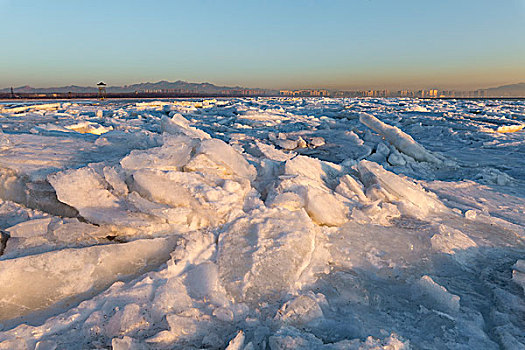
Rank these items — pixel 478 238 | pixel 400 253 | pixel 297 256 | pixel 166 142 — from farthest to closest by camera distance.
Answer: pixel 166 142
pixel 478 238
pixel 400 253
pixel 297 256

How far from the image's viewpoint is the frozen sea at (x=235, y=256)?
143 centimetres

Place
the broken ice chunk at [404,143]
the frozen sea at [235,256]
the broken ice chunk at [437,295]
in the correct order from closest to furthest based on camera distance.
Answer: the frozen sea at [235,256] → the broken ice chunk at [437,295] → the broken ice chunk at [404,143]

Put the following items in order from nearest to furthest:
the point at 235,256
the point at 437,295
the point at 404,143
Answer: the point at 437,295 < the point at 235,256 < the point at 404,143

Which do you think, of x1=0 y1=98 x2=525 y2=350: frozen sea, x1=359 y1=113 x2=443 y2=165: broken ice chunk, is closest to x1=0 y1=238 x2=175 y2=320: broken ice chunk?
x1=0 y1=98 x2=525 y2=350: frozen sea

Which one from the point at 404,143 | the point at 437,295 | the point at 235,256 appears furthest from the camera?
the point at 404,143

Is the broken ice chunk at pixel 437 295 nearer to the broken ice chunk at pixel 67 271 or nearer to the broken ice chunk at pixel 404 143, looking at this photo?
the broken ice chunk at pixel 67 271

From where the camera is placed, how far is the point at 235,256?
191 centimetres

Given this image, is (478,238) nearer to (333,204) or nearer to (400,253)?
(400,253)

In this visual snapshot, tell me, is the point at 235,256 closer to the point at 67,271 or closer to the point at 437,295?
the point at 67,271

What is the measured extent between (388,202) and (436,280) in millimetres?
1024

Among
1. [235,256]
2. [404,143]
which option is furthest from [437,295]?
[404,143]

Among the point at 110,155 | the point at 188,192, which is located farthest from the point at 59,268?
the point at 110,155

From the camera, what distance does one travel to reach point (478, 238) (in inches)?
94.2

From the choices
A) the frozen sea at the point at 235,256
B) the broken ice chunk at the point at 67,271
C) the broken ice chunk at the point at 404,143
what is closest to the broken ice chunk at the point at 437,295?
the frozen sea at the point at 235,256
